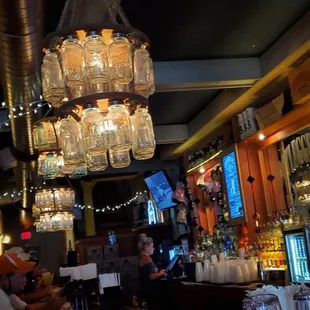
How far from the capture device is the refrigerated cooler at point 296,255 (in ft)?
12.5

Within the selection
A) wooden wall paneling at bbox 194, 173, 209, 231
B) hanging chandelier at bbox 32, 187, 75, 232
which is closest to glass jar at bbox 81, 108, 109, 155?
hanging chandelier at bbox 32, 187, 75, 232

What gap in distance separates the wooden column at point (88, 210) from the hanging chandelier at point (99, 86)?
10.6 metres

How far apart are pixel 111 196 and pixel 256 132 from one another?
899 cm

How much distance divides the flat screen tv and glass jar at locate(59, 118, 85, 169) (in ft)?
23.6

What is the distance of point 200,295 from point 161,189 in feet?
15.6

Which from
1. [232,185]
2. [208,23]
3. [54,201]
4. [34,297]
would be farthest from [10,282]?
[232,185]

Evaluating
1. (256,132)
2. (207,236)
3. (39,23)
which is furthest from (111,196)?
(39,23)

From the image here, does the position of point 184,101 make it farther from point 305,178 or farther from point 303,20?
point 303,20

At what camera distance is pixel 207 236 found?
7.92 metres

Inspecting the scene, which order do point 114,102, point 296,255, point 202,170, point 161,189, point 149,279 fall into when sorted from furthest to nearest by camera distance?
1. point 161,189
2. point 202,170
3. point 149,279
4. point 296,255
5. point 114,102

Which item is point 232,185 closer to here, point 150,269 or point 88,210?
point 150,269

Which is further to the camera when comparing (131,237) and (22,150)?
(131,237)

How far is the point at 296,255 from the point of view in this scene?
13.0 ft

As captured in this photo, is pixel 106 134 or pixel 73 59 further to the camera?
pixel 106 134
